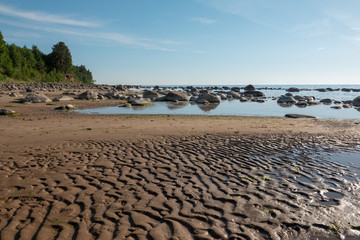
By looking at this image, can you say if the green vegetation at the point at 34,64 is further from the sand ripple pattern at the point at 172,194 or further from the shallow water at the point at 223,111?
the sand ripple pattern at the point at 172,194

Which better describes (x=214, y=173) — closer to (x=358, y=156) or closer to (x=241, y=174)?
(x=241, y=174)

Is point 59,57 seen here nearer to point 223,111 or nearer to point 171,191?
point 223,111

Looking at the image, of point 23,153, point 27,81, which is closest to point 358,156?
point 23,153

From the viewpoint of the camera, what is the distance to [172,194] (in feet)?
18.0

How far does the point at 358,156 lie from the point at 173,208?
25.6 ft

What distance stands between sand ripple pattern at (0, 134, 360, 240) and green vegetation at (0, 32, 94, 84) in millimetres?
62066

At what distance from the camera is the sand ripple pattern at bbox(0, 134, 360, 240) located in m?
4.16

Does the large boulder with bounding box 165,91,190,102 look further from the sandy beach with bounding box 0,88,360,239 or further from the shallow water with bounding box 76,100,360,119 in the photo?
the sandy beach with bounding box 0,88,360,239

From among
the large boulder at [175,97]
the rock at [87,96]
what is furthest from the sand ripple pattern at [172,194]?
the large boulder at [175,97]

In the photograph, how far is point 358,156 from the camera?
8.80 m

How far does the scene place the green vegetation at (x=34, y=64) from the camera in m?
62.0

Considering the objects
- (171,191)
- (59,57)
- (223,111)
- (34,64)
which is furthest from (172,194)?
(59,57)

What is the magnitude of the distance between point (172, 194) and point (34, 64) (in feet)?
306

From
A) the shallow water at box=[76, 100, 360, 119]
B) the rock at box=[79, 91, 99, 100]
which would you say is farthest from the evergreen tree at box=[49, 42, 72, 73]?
the shallow water at box=[76, 100, 360, 119]
